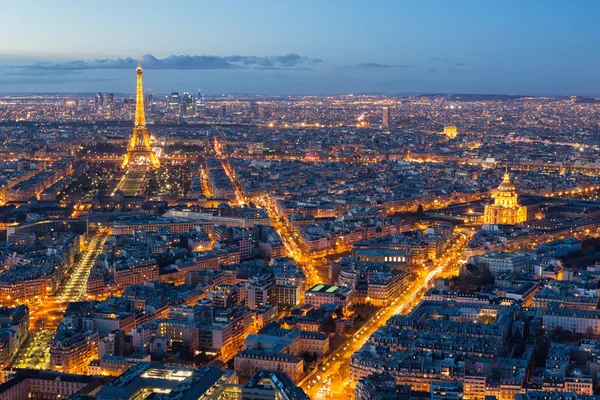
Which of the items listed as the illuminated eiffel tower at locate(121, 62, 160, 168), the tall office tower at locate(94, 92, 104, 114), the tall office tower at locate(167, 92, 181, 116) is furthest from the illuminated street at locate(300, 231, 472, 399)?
the tall office tower at locate(94, 92, 104, 114)

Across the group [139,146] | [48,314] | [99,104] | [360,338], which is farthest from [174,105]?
[360,338]

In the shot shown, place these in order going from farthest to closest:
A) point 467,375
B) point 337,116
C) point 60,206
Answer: point 337,116 → point 60,206 → point 467,375

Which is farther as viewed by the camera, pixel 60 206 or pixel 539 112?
pixel 539 112

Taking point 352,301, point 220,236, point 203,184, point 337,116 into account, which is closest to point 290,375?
point 352,301

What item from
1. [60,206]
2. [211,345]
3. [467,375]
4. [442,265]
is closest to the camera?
[467,375]

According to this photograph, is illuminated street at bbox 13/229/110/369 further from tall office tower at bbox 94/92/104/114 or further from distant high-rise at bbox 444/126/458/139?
tall office tower at bbox 94/92/104/114

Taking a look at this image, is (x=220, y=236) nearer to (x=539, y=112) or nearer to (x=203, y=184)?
(x=203, y=184)
